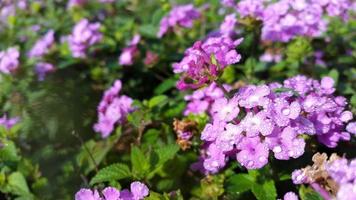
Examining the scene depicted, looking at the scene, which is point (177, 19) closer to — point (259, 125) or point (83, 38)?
point (83, 38)

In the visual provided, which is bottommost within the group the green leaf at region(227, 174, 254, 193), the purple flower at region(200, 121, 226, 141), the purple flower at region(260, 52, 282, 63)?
the purple flower at region(260, 52, 282, 63)

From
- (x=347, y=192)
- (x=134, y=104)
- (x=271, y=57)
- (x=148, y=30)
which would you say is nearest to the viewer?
(x=347, y=192)

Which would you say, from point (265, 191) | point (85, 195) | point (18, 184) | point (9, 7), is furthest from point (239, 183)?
point (9, 7)

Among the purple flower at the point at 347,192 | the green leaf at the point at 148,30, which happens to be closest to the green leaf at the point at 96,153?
the green leaf at the point at 148,30

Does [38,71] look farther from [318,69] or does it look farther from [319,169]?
[319,169]

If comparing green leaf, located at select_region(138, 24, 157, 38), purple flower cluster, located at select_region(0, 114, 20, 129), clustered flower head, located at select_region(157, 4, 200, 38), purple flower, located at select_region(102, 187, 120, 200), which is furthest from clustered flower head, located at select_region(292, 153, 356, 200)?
green leaf, located at select_region(138, 24, 157, 38)

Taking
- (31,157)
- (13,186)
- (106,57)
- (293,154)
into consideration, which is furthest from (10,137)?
(293,154)

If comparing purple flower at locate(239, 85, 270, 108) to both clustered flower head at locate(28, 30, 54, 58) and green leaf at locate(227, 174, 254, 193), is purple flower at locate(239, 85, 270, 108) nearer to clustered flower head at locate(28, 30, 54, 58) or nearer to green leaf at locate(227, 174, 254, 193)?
green leaf at locate(227, 174, 254, 193)
